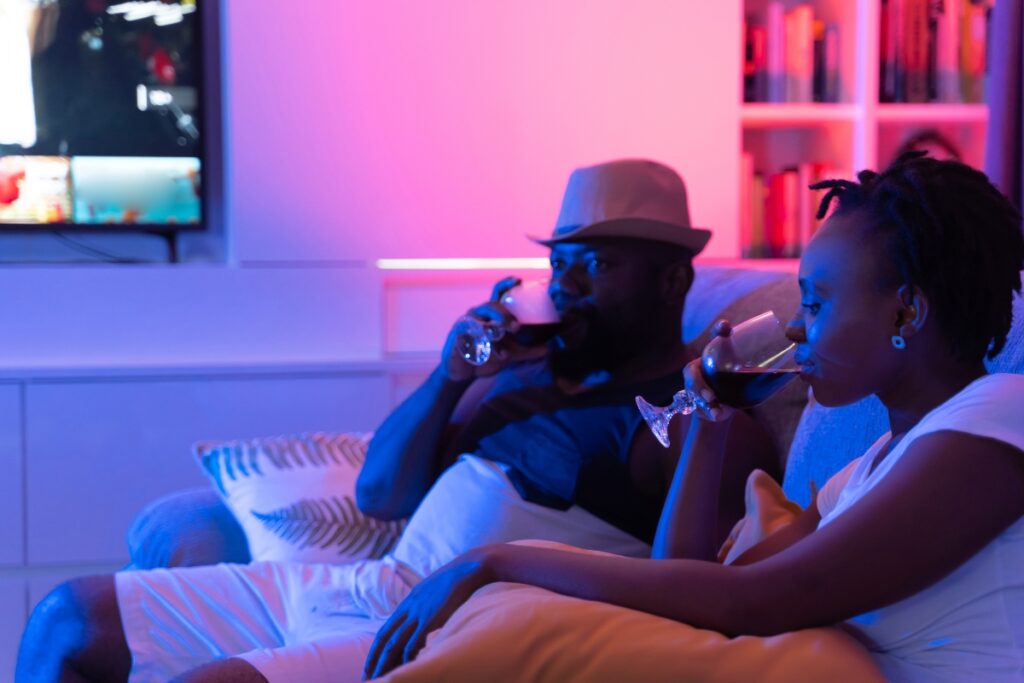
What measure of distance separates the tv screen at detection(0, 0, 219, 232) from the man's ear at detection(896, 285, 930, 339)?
7.82ft

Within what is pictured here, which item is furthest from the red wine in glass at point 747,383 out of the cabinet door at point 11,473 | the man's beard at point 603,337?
the cabinet door at point 11,473

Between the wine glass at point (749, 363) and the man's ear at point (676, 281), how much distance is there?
709mm

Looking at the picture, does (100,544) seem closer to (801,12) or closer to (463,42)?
(463,42)

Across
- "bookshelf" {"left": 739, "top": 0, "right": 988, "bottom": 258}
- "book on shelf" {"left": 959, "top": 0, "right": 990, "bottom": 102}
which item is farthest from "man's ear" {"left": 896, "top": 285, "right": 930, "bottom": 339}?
"book on shelf" {"left": 959, "top": 0, "right": 990, "bottom": 102}

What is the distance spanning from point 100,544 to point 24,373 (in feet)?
1.50

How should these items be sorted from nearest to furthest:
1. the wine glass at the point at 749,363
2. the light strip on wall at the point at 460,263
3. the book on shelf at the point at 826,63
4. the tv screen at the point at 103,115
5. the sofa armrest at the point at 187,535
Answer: the wine glass at the point at 749,363, the sofa armrest at the point at 187,535, the tv screen at the point at 103,115, the light strip on wall at the point at 460,263, the book on shelf at the point at 826,63

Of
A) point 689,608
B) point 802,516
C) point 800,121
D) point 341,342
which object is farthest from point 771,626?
point 800,121

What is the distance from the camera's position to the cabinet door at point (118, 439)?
2.87 metres

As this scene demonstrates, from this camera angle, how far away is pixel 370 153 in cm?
305

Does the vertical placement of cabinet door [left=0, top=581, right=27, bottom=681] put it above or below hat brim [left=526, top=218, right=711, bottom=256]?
below

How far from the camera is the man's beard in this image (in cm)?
190

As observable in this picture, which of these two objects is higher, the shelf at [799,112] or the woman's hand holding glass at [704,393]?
the shelf at [799,112]

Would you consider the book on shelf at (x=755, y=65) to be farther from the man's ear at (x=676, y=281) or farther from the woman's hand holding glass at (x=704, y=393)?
the woman's hand holding glass at (x=704, y=393)

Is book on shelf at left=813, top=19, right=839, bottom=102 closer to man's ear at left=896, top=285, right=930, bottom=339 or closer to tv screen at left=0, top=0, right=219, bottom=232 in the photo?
tv screen at left=0, top=0, right=219, bottom=232
